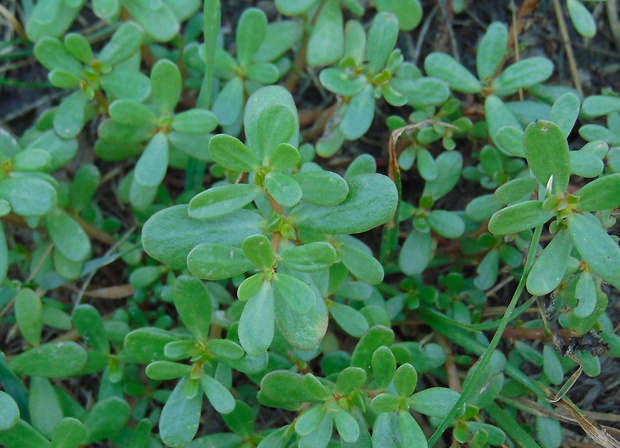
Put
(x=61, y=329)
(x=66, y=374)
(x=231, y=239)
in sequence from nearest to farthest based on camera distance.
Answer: (x=231, y=239) < (x=66, y=374) < (x=61, y=329)

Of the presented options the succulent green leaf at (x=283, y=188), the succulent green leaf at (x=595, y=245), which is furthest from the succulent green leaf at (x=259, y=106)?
the succulent green leaf at (x=595, y=245)

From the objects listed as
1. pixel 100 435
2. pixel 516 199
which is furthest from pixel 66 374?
pixel 516 199

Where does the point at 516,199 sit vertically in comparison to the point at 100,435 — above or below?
above

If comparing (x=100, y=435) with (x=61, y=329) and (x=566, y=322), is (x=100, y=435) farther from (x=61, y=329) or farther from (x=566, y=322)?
(x=566, y=322)

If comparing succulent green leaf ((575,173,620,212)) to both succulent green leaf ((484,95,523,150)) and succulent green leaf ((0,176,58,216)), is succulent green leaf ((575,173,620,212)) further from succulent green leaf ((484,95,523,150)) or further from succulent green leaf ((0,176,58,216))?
succulent green leaf ((0,176,58,216))

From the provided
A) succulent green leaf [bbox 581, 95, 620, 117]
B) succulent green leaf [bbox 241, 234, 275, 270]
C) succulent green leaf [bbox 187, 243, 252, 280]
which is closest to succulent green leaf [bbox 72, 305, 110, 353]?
succulent green leaf [bbox 187, 243, 252, 280]

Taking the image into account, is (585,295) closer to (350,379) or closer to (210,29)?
(350,379)

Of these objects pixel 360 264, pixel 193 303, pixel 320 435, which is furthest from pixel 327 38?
pixel 320 435

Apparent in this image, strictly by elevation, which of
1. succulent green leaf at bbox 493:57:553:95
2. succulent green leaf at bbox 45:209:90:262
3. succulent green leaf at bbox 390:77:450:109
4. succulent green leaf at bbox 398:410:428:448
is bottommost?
succulent green leaf at bbox 398:410:428:448
